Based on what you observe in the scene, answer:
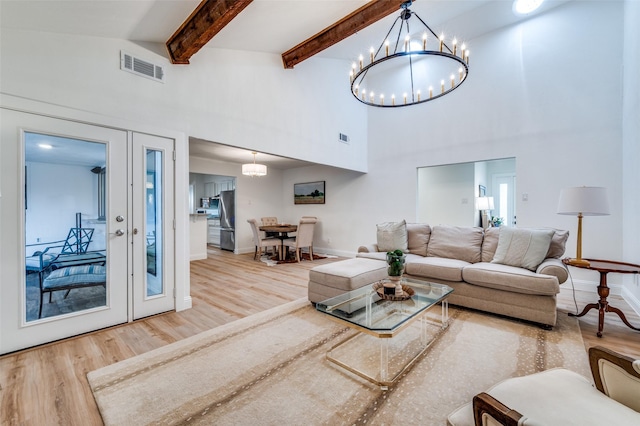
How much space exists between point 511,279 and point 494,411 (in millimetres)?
2266

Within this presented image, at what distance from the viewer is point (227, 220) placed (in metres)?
7.21

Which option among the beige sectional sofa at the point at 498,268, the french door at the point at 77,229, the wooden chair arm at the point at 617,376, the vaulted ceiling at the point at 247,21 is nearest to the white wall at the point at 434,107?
the vaulted ceiling at the point at 247,21

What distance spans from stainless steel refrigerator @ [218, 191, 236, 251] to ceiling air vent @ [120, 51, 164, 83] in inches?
A: 166

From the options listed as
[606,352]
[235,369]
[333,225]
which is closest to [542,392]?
[606,352]

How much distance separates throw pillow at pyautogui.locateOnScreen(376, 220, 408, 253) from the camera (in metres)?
4.03

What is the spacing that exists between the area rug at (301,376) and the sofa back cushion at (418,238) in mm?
1498

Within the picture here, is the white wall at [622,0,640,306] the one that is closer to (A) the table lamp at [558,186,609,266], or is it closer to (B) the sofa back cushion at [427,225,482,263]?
(A) the table lamp at [558,186,609,266]

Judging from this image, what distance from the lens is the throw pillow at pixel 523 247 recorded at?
2918 mm

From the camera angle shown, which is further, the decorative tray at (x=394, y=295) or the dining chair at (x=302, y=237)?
the dining chair at (x=302, y=237)

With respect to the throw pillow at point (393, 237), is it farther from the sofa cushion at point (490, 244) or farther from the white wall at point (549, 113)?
the white wall at point (549, 113)

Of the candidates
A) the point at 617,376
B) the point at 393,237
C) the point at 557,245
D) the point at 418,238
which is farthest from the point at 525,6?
the point at 617,376

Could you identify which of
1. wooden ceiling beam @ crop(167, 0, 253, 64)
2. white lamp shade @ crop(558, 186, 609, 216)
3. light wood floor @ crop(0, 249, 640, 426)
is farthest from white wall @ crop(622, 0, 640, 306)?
wooden ceiling beam @ crop(167, 0, 253, 64)

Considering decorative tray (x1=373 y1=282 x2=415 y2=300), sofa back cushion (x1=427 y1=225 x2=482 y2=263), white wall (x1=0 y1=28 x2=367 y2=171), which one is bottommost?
decorative tray (x1=373 y1=282 x2=415 y2=300)

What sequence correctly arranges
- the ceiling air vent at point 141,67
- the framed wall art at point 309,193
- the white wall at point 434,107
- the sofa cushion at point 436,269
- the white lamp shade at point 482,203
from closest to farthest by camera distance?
the white wall at point 434,107
the ceiling air vent at point 141,67
the sofa cushion at point 436,269
the white lamp shade at point 482,203
the framed wall art at point 309,193
